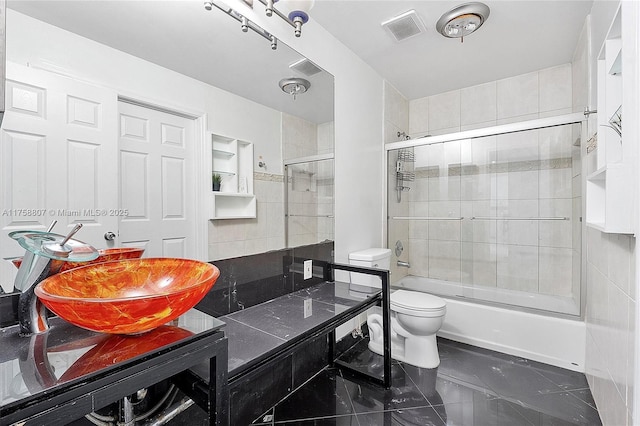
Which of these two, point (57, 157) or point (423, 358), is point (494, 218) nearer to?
point (423, 358)

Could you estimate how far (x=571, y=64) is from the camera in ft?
8.00

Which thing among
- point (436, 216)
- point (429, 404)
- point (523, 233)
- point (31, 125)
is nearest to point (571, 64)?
point (523, 233)

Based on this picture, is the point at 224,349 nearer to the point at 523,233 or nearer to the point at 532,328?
the point at 532,328

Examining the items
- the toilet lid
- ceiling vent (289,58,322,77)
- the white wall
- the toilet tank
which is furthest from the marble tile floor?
ceiling vent (289,58,322,77)

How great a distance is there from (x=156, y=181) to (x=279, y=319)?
760mm

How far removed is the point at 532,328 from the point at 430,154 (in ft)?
5.26

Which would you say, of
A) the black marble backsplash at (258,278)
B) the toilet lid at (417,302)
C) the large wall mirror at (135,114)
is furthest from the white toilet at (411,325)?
the large wall mirror at (135,114)

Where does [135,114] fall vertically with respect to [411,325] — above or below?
above

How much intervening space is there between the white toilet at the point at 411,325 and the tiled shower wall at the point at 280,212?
50cm

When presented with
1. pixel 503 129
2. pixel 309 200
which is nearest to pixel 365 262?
pixel 309 200

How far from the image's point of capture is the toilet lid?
6.32 ft

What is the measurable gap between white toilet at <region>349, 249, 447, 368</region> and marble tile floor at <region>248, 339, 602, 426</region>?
89 mm

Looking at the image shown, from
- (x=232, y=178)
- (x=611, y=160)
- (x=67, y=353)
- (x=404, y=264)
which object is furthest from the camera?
(x=404, y=264)

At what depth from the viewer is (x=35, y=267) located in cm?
77
